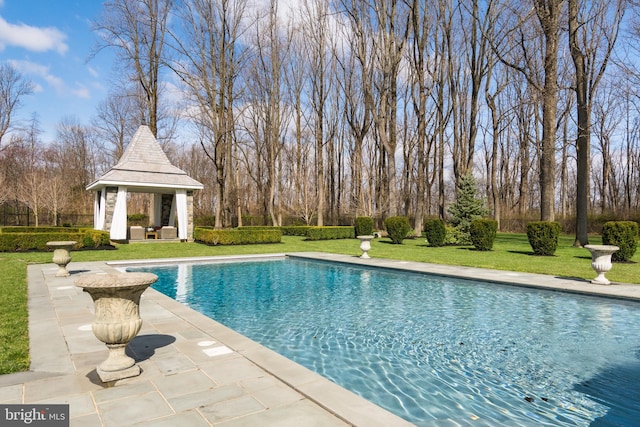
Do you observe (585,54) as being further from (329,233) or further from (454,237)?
(329,233)

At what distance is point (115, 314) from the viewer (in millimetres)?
3457

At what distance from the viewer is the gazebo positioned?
20.0 meters

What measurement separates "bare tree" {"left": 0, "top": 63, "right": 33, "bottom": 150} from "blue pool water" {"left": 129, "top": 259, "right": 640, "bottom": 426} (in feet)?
126

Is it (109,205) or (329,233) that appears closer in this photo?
(109,205)

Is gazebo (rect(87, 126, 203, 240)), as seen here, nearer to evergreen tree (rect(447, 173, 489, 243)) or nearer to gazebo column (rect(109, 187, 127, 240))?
gazebo column (rect(109, 187, 127, 240))

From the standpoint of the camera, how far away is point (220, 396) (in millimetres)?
3146

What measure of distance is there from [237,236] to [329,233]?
6.63 meters

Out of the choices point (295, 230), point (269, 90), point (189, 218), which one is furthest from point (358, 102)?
point (189, 218)

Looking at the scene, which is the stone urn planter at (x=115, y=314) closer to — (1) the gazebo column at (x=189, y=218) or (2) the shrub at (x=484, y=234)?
(2) the shrub at (x=484, y=234)

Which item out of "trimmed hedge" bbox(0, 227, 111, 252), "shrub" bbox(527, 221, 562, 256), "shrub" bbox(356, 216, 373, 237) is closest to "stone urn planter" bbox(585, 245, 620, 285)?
"shrub" bbox(527, 221, 562, 256)

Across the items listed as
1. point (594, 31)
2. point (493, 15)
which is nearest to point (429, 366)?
point (493, 15)

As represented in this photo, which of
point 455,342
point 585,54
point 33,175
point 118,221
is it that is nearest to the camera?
point 455,342

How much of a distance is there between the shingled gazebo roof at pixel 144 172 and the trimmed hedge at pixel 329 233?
23.7 feet

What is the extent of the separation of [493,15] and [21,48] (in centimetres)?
2650
